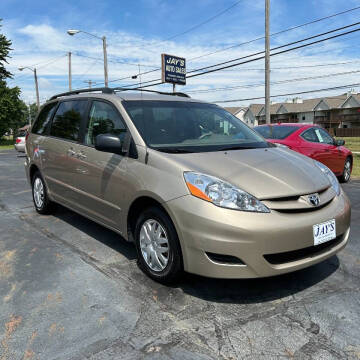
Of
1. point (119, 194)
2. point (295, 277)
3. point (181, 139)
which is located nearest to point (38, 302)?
point (119, 194)

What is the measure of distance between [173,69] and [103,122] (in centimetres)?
2460

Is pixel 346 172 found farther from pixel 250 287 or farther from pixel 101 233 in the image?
pixel 250 287

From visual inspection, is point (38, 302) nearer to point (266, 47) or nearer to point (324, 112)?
point (266, 47)

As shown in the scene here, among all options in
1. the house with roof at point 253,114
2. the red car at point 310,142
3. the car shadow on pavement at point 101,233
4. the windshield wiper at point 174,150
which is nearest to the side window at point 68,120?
the car shadow on pavement at point 101,233

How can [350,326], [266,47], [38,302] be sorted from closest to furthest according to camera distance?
[350,326]
[38,302]
[266,47]

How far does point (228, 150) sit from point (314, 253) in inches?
47.1

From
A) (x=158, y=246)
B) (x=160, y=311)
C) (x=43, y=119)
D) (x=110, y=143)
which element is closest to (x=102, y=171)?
(x=110, y=143)

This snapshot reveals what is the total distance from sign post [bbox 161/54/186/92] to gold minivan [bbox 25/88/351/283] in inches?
912

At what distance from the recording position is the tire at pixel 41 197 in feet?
17.6

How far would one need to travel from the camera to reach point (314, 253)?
2.92 metres

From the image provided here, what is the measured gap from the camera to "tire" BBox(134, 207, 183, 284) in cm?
293

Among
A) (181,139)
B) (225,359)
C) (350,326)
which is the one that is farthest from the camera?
(181,139)

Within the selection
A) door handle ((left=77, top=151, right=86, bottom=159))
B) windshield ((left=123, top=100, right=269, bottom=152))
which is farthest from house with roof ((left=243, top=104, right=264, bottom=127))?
door handle ((left=77, top=151, right=86, bottom=159))

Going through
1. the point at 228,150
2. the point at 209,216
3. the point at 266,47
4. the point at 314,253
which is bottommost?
the point at 314,253
